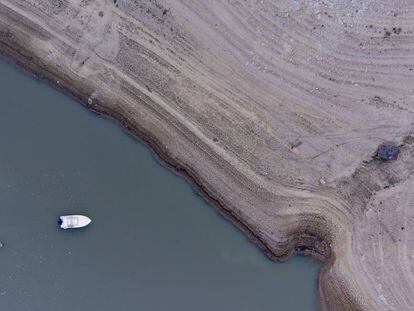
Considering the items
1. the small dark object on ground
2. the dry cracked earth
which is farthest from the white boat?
the small dark object on ground

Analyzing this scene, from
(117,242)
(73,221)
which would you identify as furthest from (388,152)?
(73,221)

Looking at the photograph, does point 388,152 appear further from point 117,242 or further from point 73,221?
point 73,221

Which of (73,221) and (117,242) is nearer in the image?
(73,221)

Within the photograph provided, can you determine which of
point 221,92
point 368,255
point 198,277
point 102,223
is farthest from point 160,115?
point 368,255

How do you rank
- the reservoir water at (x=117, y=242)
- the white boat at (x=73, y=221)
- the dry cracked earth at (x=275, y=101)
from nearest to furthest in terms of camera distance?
the dry cracked earth at (x=275, y=101)
the white boat at (x=73, y=221)
the reservoir water at (x=117, y=242)

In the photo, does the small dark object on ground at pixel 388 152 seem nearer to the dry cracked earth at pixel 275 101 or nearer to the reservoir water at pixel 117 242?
the dry cracked earth at pixel 275 101

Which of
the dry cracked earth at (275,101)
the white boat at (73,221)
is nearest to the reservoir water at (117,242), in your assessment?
the white boat at (73,221)
